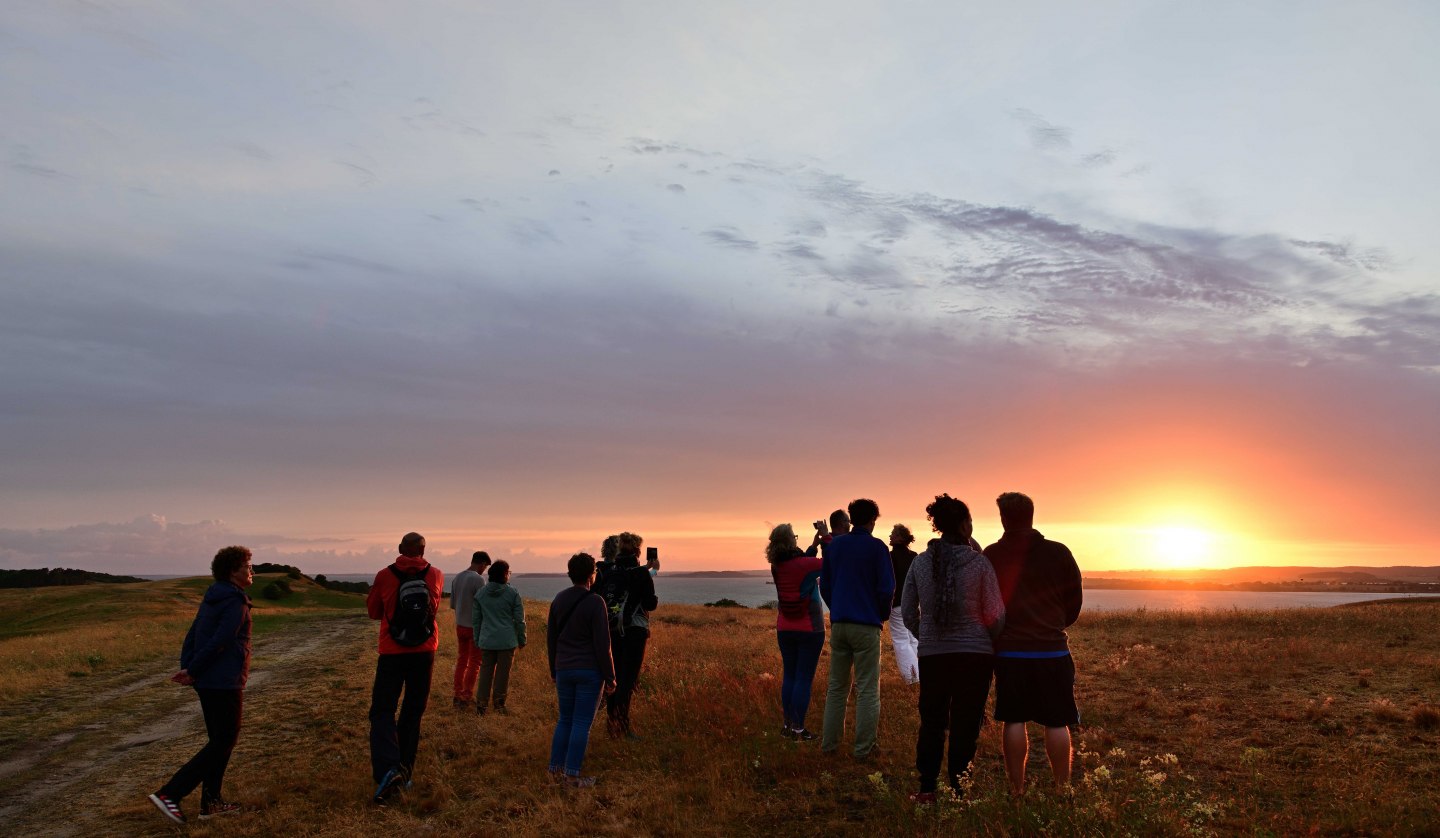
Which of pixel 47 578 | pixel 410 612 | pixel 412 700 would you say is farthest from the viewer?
pixel 47 578

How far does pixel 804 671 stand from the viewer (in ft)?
33.7

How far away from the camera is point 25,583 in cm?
6831

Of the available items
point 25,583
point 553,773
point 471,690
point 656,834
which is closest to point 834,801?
point 656,834

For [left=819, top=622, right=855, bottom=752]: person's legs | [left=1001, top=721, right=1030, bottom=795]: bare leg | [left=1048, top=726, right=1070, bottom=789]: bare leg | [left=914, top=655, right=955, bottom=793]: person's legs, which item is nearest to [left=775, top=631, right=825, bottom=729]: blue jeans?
[left=819, top=622, right=855, bottom=752]: person's legs

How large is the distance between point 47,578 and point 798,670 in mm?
84153

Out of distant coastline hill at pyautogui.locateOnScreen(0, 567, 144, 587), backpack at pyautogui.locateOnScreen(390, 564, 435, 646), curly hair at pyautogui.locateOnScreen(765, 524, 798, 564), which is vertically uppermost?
curly hair at pyautogui.locateOnScreen(765, 524, 798, 564)

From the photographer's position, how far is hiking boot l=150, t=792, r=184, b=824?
785 cm

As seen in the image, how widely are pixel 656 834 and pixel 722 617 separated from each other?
3049 centimetres

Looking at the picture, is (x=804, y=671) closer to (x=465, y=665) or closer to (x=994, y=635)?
(x=994, y=635)

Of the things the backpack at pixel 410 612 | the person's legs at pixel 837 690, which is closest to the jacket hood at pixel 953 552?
the person's legs at pixel 837 690

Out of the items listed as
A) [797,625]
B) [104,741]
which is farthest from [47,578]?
[797,625]

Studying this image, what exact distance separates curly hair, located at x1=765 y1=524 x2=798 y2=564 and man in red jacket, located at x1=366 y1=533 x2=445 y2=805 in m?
3.91

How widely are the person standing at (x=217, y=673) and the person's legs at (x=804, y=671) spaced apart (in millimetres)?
5893

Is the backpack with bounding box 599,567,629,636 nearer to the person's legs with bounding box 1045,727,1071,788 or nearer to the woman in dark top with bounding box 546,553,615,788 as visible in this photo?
the woman in dark top with bounding box 546,553,615,788
